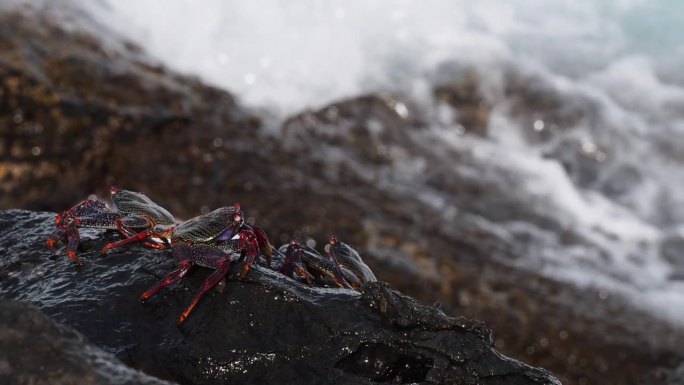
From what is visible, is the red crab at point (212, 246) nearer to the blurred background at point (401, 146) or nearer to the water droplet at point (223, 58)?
the blurred background at point (401, 146)

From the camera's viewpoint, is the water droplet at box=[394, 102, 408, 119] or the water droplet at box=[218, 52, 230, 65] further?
the water droplet at box=[394, 102, 408, 119]

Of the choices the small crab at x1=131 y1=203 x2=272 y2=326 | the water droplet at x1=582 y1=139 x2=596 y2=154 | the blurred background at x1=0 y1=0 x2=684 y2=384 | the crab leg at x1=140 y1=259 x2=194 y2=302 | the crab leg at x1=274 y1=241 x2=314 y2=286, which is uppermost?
the water droplet at x1=582 y1=139 x2=596 y2=154

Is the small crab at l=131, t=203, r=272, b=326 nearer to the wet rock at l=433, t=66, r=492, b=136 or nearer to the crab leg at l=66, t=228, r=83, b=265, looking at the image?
the crab leg at l=66, t=228, r=83, b=265

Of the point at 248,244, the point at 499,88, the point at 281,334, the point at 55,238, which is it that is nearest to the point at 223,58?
the point at 499,88

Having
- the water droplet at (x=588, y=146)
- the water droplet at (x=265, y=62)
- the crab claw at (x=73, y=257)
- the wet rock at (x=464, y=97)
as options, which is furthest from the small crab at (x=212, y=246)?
the water droplet at (x=588, y=146)

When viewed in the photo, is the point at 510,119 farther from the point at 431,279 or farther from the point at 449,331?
the point at 449,331

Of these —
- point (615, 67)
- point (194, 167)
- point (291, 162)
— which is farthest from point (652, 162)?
point (194, 167)

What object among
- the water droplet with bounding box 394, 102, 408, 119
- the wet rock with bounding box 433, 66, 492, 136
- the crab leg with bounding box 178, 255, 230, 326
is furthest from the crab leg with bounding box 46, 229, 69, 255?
the wet rock with bounding box 433, 66, 492, 136
